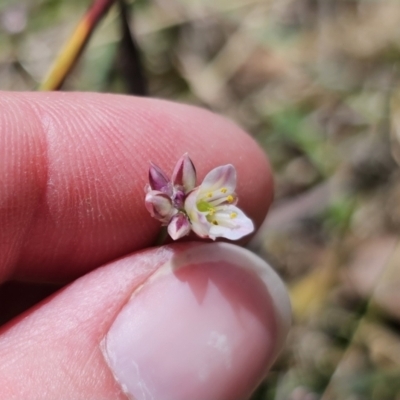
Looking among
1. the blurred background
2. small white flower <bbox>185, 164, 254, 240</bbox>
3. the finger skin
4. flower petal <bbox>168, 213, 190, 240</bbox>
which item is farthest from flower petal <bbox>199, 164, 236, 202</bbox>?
the blurred background

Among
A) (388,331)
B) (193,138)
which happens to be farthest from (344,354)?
(193,138)

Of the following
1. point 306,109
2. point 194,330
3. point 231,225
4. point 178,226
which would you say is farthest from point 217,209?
point 306,109

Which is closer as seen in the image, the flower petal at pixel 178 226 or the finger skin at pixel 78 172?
the flower petal at pixel 178 226

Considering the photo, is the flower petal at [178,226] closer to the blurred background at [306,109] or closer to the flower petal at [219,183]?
the flower petal at [219,183]

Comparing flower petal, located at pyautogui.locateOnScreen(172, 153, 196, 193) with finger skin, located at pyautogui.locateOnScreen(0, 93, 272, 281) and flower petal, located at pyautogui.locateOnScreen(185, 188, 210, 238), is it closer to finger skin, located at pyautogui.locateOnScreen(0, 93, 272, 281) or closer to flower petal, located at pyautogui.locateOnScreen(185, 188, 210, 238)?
flower petal, located at pyautogui.locateOnScreen(185, 188, 210, 238)

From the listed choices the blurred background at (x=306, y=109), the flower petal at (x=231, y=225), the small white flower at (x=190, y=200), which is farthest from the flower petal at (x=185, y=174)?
the blurred background at (x=306, y=109)
